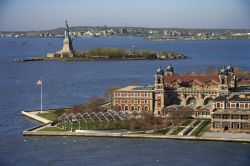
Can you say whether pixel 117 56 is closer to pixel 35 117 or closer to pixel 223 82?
pixel 223 82

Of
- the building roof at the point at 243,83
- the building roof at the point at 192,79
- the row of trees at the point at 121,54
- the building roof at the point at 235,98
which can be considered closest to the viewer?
the building roof at the point at 235,98

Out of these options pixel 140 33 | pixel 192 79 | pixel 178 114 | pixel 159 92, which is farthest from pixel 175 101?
pixel 140 33

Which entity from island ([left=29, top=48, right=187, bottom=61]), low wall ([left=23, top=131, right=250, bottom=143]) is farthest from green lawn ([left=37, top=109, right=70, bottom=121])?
island ([left=29, top=48, right=187, bottom=61])

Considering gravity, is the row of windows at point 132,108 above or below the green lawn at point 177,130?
above

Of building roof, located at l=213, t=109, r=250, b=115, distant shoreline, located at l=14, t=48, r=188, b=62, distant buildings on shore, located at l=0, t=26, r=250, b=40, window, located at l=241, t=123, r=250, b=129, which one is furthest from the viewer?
distant buildings on shore, located at l=0, t=26, r=250, b=40

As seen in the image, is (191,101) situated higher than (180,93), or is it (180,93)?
(180,93)

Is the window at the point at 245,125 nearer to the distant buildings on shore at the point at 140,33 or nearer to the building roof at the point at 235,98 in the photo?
the building roof at the point at 235,98

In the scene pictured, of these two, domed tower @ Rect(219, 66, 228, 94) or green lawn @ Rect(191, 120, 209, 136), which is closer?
green lawn @ Rect(191, 120, 209, 136)

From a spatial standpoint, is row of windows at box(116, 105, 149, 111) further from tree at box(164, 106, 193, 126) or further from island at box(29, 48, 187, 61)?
island at box(29, 48, 187, 61)

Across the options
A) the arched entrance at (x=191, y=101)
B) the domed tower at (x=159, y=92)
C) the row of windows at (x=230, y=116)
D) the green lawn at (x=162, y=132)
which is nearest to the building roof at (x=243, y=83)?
the arched entrance at (x=191, y=101)

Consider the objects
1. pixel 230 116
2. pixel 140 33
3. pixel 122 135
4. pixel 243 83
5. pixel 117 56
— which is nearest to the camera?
pixel 122 135

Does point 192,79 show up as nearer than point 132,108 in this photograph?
No
